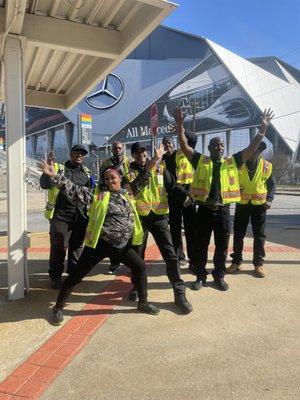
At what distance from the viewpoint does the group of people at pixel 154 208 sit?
434 centimetres

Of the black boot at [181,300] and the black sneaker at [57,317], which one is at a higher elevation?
the black boot at [181,300]

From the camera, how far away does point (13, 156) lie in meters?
4.75

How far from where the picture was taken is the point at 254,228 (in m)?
6.06

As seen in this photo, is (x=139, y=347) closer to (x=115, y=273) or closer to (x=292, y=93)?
(x=115, y=273)

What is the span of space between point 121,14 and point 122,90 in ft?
261

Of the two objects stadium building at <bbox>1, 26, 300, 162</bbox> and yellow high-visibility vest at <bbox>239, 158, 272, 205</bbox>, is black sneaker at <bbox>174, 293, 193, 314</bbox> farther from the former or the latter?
stadium building at <bbox>1, 26, 300, 162</bbox>

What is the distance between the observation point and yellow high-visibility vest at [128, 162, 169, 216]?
477 centimetres

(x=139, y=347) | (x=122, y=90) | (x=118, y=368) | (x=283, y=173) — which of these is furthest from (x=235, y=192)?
(x=122, y=90)

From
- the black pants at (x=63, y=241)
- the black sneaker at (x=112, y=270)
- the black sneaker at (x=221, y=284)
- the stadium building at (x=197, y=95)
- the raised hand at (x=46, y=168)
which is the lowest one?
the black sneaker at (x=112, y=270)

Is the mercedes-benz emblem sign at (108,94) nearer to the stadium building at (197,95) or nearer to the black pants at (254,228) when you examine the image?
the stadium building at (197,95)

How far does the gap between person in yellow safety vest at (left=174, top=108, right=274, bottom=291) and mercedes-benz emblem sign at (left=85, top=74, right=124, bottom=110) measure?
7841 cm

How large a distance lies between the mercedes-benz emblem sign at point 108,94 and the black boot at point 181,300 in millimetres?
79288

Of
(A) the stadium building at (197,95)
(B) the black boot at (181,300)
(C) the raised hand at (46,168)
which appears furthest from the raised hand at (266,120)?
(A) the stadium building at (197,95)

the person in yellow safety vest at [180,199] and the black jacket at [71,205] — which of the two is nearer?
the black jacket at [71,205]
